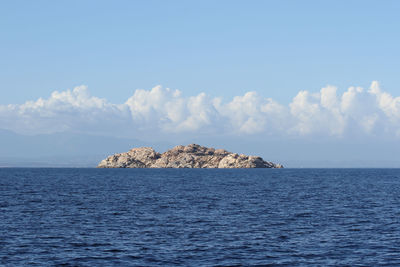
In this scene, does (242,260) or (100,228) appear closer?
(242,260)

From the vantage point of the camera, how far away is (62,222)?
60281 millimetres

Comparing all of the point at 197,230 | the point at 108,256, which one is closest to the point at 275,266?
the point at 108,256

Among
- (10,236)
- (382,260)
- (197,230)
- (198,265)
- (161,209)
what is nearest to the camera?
(198,265)

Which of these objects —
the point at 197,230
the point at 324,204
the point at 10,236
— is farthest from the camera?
the point at 324,204

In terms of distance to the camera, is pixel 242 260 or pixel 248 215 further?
pixel 248 215

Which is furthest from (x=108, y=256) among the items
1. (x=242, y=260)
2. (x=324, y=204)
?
(x=324, y=204)

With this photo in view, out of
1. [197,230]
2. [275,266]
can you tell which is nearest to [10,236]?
[197,230]

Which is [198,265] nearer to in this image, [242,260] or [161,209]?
[242,260]

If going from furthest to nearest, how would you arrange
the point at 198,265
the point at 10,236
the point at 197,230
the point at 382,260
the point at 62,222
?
the point at 62,222 → the point at 197,230 → the point at 10,236 → the point at 382,260 → the point at 198,265

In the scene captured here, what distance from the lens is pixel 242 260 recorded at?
39.8 meters

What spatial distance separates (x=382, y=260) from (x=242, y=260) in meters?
12.0

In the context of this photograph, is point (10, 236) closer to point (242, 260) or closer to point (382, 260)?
point (242, 260)

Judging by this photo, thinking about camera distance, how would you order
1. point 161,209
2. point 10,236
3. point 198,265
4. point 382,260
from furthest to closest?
point 161,209 < point 10,236 < point 382,260 < point 198,265

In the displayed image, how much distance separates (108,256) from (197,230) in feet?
51.3
